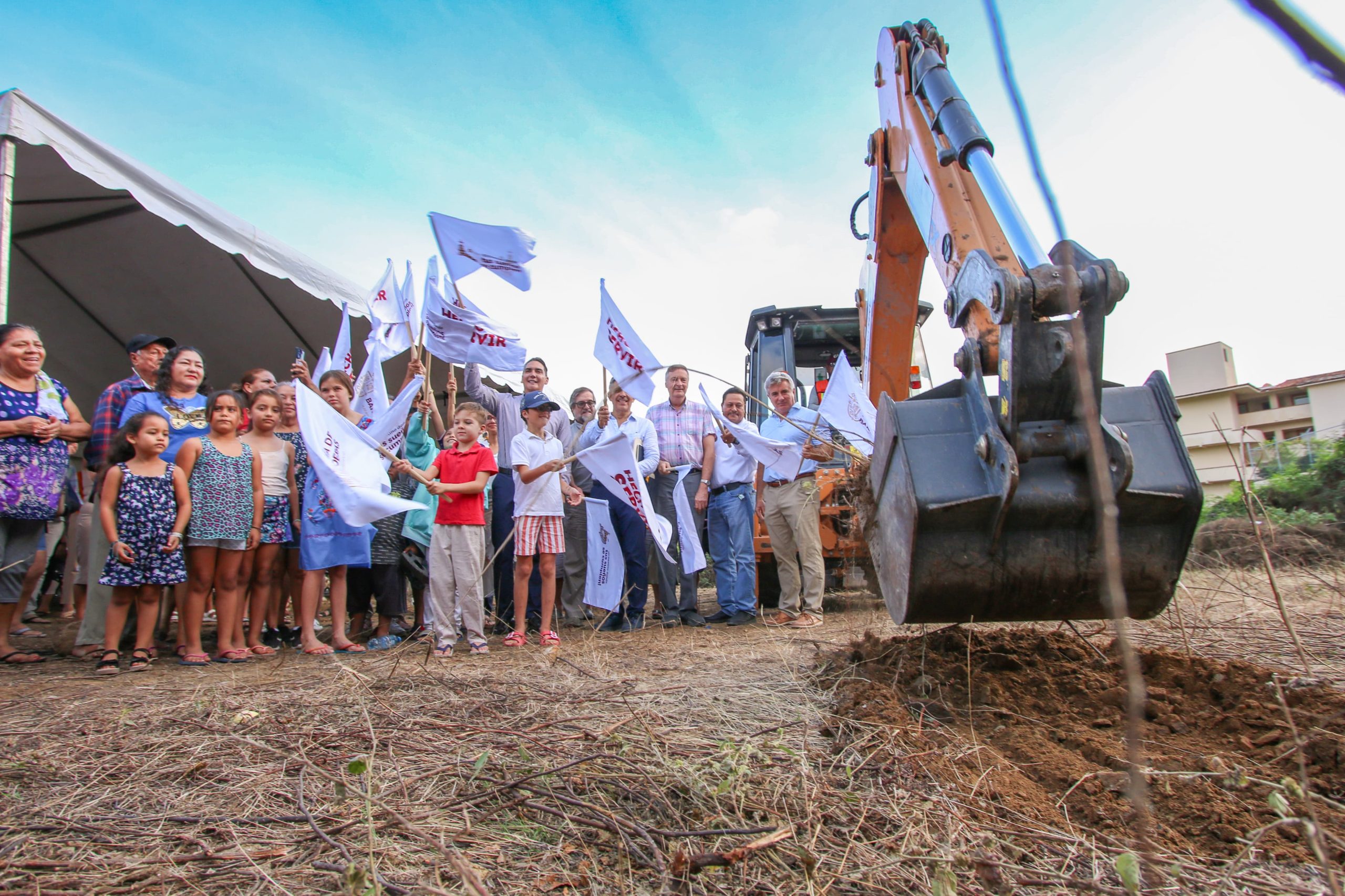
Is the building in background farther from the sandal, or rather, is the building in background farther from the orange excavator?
the sandal

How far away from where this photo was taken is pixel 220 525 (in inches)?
165

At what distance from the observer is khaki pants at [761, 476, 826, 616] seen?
217 inches

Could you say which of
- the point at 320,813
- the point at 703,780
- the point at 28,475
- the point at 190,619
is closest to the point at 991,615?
the point at 703,780

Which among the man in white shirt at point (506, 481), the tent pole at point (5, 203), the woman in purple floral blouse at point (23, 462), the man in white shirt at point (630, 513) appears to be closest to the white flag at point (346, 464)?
the man in white shirt at point (506, 481)

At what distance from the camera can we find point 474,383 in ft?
20.1

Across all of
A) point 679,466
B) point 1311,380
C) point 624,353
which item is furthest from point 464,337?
point 1311,380

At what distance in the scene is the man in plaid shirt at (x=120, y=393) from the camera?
14.3 feet

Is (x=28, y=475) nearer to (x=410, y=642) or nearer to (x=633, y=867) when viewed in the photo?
(x=410, y=642)

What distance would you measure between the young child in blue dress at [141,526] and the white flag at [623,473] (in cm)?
231

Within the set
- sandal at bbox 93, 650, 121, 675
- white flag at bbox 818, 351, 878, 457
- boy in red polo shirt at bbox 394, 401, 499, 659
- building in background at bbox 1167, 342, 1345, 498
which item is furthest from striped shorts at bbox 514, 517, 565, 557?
building in background at bbox 1167, 342, 1345, 498

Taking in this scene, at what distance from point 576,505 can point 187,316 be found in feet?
15.4

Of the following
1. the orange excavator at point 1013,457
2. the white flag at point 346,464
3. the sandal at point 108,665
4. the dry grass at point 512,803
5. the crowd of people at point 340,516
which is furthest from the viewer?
the crowd of people at point 340,516

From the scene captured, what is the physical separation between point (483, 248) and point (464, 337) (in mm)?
765

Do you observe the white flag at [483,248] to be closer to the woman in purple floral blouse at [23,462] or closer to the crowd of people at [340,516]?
the crowd of people at [340,516]
